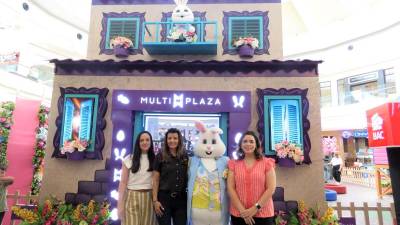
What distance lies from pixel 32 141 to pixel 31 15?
969 centimetres

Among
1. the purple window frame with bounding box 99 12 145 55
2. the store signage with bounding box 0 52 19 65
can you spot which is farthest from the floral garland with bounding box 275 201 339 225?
the store signage with bounding box 0 52 19 65

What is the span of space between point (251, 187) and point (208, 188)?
1.67 feet

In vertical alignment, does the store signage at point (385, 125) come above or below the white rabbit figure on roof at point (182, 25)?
below

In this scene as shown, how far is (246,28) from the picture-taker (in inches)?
233

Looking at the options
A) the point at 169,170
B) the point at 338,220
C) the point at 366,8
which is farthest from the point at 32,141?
the point at 366,8

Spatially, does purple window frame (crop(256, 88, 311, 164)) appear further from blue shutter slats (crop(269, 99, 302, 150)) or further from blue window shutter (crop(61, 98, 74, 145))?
blue window shutter (crop(61, 98, 74, 145))

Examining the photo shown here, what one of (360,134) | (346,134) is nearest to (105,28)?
(346,134)

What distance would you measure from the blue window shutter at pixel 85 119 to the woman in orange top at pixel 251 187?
3.05 metres

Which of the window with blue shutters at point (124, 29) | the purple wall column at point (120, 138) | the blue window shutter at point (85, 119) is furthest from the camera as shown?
the window with blue shutters at point (124, 29)

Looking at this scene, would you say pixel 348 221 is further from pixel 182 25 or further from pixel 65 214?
pixel 65 214

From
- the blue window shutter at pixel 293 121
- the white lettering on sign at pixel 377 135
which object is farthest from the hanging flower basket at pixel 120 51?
the white lettering on sign at pixel 377 135

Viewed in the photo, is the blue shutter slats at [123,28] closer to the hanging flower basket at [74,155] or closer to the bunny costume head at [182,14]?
the bunny costume head at [182,14]

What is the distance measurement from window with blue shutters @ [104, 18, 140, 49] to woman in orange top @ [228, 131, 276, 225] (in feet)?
12.7

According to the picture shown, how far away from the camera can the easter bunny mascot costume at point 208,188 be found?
326cm
